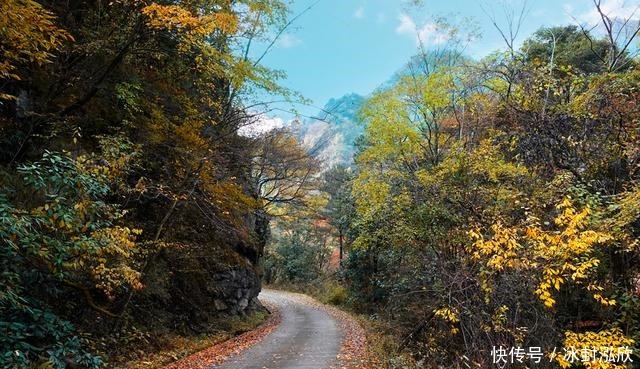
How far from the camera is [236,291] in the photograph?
17781 millimetres

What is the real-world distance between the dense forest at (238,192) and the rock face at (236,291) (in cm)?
9

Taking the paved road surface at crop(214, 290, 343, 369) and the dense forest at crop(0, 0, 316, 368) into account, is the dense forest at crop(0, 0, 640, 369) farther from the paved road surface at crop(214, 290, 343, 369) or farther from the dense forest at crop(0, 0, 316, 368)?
the paved road surface at crop(214, 290, 343, 369)

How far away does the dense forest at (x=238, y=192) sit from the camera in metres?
6.28

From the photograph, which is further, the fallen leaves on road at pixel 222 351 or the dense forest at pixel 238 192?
the fallen leaves on road at pixel 222 351

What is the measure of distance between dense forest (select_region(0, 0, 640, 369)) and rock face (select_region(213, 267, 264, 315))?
3.5 inches

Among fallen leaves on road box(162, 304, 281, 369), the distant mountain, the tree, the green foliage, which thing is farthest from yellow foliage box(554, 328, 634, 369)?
the tree

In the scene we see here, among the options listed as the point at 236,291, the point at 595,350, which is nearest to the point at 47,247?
the point at 595,350

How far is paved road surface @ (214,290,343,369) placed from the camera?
10.5 metres

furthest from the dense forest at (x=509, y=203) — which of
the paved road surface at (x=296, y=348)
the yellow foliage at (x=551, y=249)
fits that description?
the paved road surface at (x=296, y=348)

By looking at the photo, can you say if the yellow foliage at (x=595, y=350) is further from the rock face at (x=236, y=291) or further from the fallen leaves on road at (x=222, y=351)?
the rock face at (x=236, y=291)

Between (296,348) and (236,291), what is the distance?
5.66m

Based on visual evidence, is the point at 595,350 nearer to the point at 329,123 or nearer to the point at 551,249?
the point at 551,249

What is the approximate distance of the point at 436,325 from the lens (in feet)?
40.1

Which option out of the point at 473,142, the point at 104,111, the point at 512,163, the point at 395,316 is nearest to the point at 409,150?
the point at 473,142
